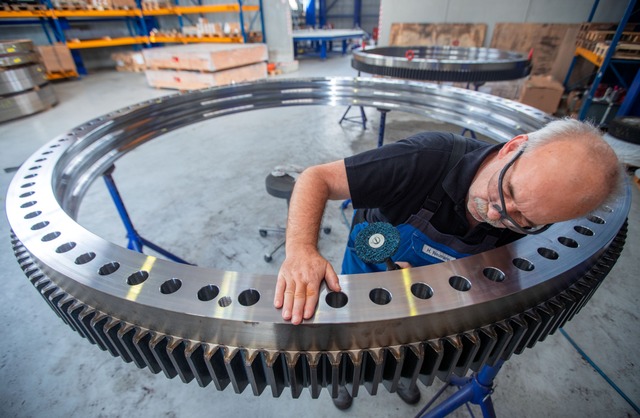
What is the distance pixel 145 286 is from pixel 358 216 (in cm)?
107

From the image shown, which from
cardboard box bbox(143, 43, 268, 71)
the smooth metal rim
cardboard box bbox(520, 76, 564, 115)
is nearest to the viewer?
the smooth metal rim

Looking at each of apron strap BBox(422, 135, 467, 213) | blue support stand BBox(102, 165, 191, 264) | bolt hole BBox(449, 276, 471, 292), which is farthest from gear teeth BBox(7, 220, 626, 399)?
blue support stand BBox(102, 165, 191, 264)

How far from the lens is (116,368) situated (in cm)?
174

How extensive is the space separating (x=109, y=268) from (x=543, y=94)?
574cm

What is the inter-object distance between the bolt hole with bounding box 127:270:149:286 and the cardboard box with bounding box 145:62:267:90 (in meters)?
5.86

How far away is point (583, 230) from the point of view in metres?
0.92

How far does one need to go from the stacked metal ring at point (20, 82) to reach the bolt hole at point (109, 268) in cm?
651

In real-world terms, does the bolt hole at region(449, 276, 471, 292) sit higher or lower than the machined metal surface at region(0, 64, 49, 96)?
higher

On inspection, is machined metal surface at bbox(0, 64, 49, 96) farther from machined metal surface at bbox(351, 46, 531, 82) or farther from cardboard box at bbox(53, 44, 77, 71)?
machined metal surface at bbox(351, 46, 531, 82)

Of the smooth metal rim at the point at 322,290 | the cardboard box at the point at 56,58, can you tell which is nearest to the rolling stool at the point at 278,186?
the smooth metal rim at the point at 322,290

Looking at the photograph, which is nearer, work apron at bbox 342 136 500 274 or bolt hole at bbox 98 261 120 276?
bolt hole at bbox 98 261 120 276

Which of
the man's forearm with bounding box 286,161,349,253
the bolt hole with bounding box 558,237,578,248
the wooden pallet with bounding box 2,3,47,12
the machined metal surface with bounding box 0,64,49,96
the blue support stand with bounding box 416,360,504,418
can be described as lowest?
the blue support stand with bounding box 416,360,504,418

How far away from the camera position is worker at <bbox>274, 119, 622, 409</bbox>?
867mm

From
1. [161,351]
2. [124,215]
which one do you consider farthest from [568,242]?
[124,215]
